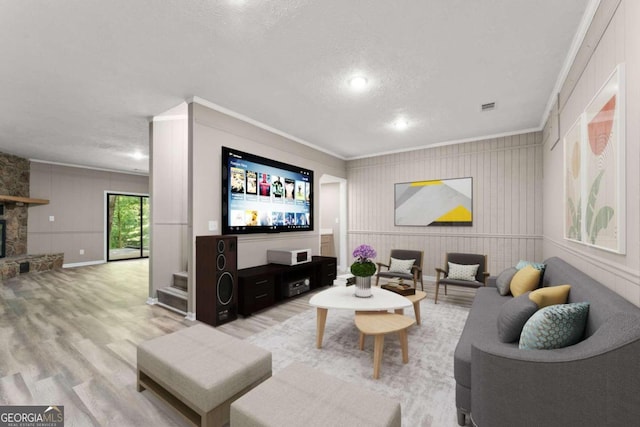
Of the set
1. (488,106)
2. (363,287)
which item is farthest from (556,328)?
(488,106)

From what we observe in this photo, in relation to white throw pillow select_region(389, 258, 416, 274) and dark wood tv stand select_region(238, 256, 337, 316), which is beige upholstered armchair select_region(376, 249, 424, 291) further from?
dark wood tv stand select_region(238, 256, 337, 316)

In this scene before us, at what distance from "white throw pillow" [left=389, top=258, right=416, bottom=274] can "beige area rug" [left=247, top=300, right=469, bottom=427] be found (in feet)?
3.61

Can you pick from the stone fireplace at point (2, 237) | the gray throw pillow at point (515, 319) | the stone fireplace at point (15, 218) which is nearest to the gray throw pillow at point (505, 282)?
the gray throw pillow at point (515, 319)

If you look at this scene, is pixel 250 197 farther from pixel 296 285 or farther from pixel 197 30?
pixel 197 30

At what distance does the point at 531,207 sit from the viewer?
15.5 feet

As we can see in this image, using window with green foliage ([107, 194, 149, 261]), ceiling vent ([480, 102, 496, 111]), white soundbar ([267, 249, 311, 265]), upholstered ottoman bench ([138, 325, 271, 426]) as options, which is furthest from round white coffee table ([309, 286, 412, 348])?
window with green foliage ([107, 194, 149, 261])

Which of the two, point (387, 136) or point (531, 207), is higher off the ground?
point (387, 136)

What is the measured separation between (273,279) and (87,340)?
210 cm

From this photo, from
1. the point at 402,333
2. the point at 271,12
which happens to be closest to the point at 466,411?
the point at 402,333

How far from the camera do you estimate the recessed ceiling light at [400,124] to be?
14.3ft

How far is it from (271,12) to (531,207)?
194 inches

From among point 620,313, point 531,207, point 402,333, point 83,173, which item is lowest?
point 402,333

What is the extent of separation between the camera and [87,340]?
291cm

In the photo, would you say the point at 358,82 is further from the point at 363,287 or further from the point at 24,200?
the point at 24,200
